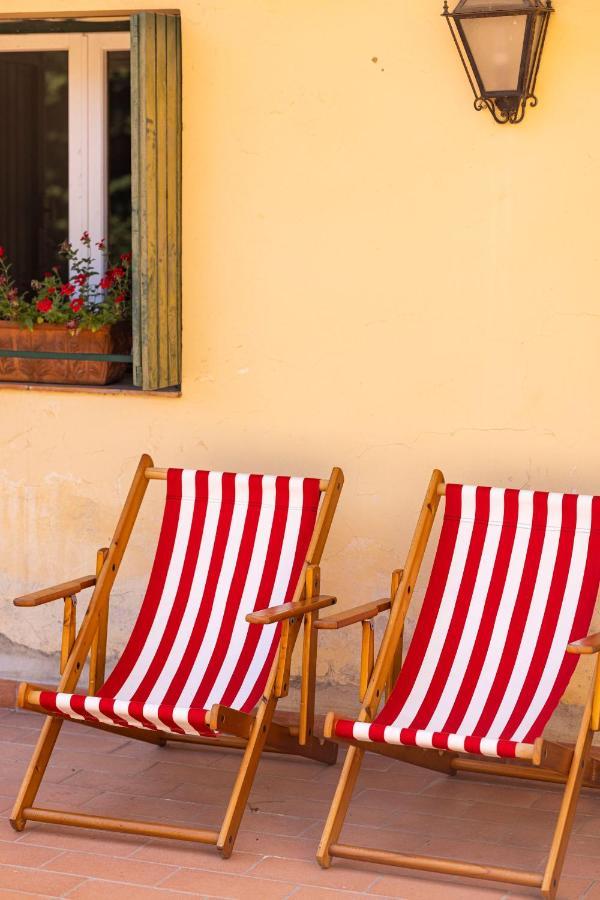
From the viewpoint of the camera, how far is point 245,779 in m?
3.66

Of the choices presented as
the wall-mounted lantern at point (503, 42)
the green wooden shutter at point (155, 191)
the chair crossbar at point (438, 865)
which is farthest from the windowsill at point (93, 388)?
the chair crossbar at point (438, 865)

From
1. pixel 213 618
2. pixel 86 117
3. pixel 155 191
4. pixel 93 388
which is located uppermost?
pixel 86 117

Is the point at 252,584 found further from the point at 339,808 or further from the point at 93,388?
the point at 93,388

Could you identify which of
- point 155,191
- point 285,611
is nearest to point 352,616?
point 285,611

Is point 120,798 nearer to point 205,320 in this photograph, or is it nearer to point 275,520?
point 275,520

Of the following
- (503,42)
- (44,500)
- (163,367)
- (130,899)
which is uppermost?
(503,42)

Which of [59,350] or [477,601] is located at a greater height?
[59,350]

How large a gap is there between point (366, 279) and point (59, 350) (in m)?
1.16

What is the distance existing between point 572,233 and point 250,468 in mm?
1345

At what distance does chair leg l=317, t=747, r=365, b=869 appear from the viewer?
354 centimetres

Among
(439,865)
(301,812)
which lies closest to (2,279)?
(301,812)

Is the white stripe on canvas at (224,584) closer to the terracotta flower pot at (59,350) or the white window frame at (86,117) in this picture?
the terracotta flower pot at (59,350)

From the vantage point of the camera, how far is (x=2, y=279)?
5.01 meters

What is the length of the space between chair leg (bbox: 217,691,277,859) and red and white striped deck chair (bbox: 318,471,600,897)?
25cm
